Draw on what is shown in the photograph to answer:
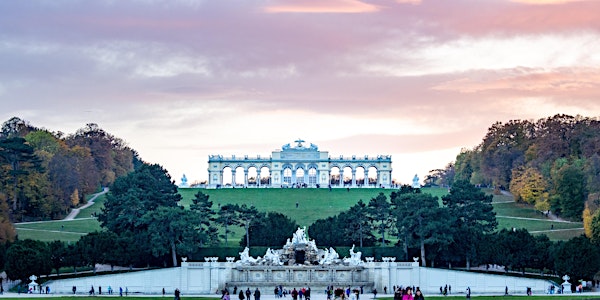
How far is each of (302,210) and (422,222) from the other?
26.9 metres

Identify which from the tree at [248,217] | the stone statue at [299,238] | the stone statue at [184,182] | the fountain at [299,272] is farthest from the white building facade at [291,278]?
the stone statue at [184,182]

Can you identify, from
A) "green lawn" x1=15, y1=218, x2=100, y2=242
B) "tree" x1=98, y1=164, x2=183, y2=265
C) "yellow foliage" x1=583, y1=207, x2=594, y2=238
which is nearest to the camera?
"yellow foliage" x1=583, y1=207, x2=594, y2=238

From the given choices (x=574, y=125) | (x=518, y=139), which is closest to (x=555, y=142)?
(x=574, y=125)

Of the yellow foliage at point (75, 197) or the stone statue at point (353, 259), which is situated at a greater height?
the yellow foliage at point (75, 197)

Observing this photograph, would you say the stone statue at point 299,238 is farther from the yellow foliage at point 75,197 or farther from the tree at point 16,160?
the yellow foliage at point 75,197

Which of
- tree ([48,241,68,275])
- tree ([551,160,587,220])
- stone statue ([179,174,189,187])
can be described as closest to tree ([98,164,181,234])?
tree ([48,241,68,275])

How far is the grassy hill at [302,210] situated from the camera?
9512cm

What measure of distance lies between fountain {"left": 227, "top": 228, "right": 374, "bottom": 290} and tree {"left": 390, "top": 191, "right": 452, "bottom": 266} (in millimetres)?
5380

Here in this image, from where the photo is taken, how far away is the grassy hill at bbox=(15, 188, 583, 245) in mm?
95125

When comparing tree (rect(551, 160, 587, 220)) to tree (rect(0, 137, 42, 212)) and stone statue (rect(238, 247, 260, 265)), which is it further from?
tree (rect(0, 137, 42, 212))

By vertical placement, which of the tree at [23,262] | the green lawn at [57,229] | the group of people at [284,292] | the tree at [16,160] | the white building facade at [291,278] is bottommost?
the group of people at [284,292]

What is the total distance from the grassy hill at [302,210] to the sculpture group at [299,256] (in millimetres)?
11784

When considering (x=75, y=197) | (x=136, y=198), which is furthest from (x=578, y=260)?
(x=75, y=197)

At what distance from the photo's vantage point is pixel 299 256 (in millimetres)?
82188
